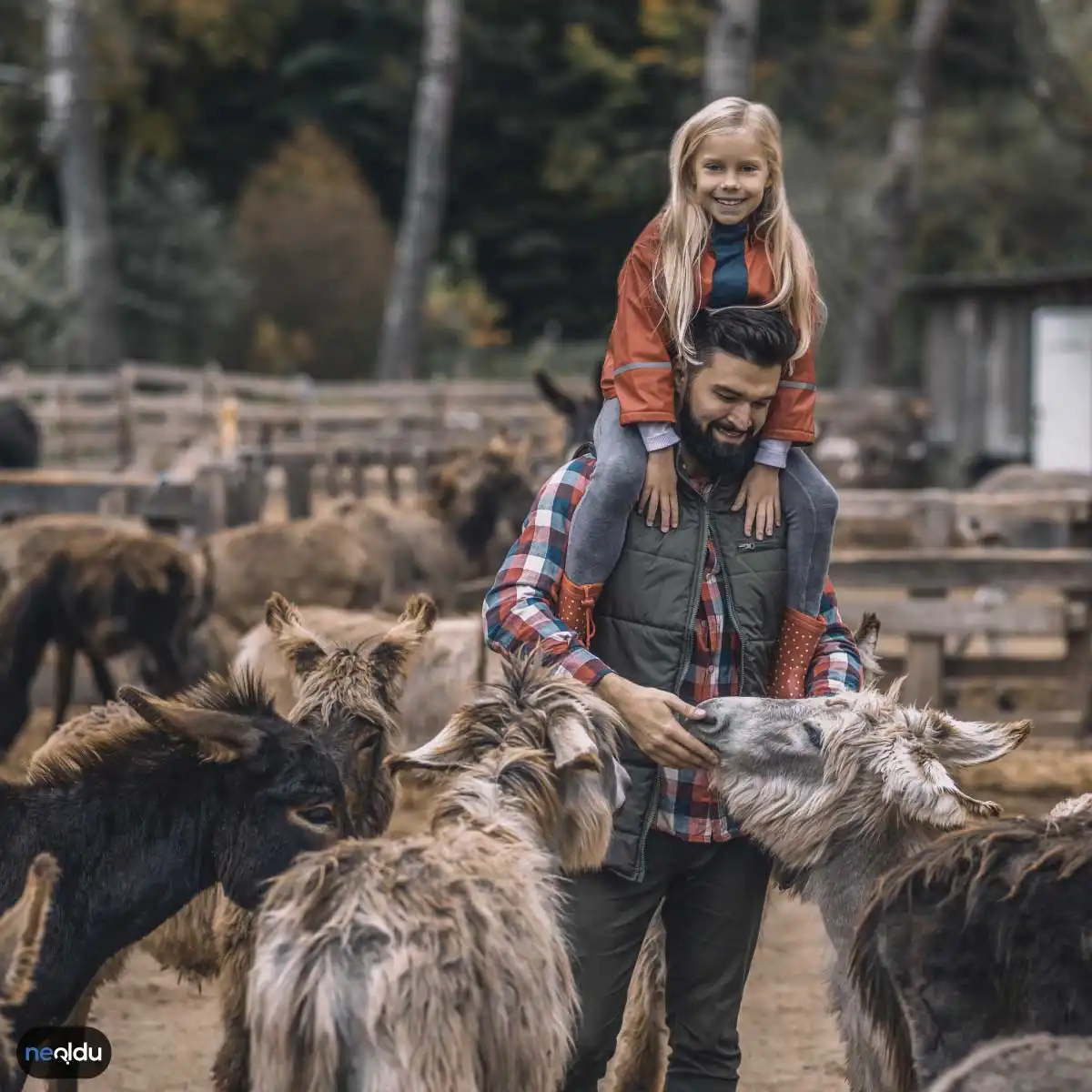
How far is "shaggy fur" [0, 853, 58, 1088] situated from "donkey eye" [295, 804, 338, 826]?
1.88 ft

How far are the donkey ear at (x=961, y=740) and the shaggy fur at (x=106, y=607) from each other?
17.9ft

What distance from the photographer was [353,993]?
124 inches

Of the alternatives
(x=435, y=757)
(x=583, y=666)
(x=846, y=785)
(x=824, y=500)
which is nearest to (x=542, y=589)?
(x=583, y=666)

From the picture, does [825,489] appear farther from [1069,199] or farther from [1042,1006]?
[1069,199]

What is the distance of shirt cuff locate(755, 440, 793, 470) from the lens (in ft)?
12.8

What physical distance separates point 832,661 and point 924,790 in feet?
1.43

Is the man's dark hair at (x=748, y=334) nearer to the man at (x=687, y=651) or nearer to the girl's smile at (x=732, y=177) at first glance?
the man at (x=687, y=651)

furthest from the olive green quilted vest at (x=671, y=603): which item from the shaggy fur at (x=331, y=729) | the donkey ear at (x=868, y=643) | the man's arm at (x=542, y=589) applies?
the shaggy fur at (x=331, y=729)

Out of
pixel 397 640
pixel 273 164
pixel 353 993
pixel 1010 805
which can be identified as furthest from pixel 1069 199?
pixel 353 993

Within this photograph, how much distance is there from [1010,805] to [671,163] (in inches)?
213

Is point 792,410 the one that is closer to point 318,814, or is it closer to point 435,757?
point 435,757

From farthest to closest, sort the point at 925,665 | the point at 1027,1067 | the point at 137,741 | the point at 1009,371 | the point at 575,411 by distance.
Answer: the point at 1009,371 < the point at 575,411 < the point at 925,665 < the point at 137,741 < the point at 1027,1067

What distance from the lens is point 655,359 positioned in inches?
151

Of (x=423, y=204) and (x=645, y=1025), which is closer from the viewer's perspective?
(x=645, y=1025)
